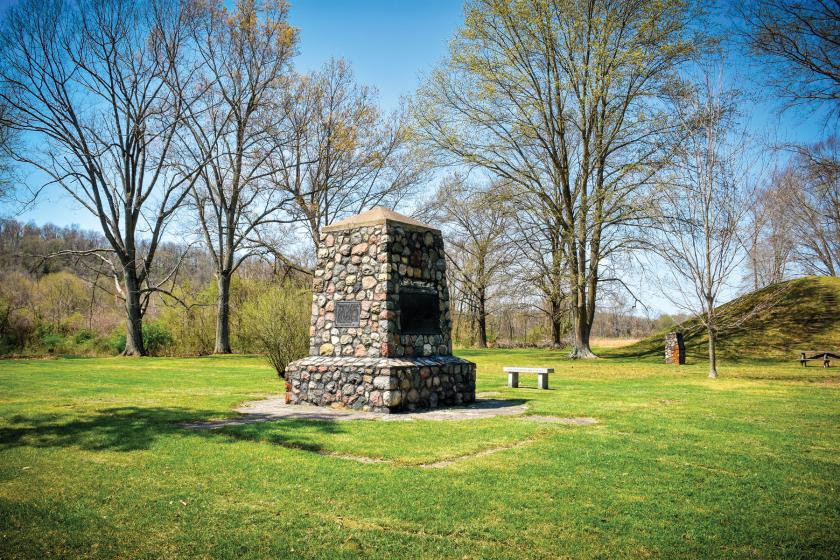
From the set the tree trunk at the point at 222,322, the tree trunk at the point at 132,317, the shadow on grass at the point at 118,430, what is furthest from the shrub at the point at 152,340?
the shadow on grass at the point at 118,430

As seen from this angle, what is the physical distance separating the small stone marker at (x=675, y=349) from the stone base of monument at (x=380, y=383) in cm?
1265

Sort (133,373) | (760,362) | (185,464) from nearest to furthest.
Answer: (185,464) → (133,373) → (760,362)

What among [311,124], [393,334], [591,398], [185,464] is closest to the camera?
[185,464]

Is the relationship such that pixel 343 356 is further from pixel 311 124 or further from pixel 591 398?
pixel 311 124

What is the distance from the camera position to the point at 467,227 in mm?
33656

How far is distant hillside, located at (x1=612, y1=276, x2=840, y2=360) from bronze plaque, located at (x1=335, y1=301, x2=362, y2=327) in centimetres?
1468

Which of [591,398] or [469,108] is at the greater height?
[469,108]

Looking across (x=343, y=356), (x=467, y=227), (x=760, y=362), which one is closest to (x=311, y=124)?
(x=467, y=227)

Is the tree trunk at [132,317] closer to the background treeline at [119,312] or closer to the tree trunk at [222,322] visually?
the background treeline at [119,312]

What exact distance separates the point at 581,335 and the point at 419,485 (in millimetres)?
A: 18068

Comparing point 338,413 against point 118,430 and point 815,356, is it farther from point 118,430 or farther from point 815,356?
point 815,356

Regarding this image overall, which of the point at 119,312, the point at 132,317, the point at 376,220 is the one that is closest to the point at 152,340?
the point at 132,317

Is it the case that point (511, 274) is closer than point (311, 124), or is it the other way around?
point (511, 274)

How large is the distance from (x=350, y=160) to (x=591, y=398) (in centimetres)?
2014
